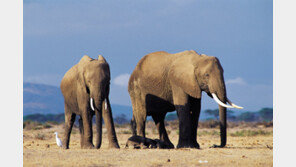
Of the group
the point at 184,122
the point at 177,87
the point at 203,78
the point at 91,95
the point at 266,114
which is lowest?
the point at 266,114

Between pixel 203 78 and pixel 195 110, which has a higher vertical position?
pixel 203 78

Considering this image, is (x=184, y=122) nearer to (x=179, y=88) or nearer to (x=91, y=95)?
(x=179, y=88)

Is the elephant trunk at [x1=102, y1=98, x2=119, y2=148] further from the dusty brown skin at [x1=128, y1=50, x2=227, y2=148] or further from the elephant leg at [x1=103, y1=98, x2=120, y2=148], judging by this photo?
the dusty brown skin at [x1=128, y1=50, x2=227, y2=148]

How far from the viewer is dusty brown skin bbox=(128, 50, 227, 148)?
1940cm

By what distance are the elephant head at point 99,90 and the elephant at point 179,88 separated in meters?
2.40

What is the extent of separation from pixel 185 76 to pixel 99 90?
3259 millimetres

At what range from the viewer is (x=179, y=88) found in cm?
2025

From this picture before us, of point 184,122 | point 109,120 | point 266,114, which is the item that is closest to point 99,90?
point 109,120

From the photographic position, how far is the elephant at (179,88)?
19.3m

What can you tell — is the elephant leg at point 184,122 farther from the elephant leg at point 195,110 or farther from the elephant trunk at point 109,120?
the elephant trunk at point 109,120

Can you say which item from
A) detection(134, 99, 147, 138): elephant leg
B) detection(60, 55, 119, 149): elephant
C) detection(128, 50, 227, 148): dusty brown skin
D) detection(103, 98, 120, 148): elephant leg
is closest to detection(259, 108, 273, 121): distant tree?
detection(128, 50, 227, 148): dusty brown skin

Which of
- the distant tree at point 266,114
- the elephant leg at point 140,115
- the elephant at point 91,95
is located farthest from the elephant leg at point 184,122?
the distant tree at point 266,114
